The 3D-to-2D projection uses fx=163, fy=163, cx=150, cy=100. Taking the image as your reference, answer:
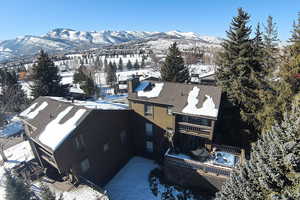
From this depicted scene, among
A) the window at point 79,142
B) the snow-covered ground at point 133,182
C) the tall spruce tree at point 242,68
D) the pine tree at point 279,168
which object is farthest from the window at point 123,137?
the pine tree at point 279,168

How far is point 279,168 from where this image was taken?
23.3 feet

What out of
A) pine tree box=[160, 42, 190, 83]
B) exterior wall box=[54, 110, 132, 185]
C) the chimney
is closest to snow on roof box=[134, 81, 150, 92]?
the chimney

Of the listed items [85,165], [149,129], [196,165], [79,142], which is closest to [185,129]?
[196,165]

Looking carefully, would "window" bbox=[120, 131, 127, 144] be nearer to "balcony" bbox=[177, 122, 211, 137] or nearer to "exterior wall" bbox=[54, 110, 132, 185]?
"exterior wall" bbox=[54, 110, 132, 185]

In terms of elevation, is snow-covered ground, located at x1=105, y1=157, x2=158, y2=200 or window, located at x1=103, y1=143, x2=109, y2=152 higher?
window, located at x1=103, y1=143, x2=109, y2=152

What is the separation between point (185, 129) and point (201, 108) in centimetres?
285

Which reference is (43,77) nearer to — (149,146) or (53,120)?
(53,120)

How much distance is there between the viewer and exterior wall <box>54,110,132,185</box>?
14.3 meters

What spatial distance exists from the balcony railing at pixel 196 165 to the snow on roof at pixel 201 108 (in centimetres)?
472

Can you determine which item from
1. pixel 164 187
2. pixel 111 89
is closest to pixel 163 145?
pixel 164 187

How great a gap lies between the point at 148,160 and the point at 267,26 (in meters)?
29.3

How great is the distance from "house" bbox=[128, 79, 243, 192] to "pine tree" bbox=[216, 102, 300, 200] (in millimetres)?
6712

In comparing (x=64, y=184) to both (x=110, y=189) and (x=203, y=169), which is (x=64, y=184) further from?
(x=203, y=169)

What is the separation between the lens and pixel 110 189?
1739 centimetres
